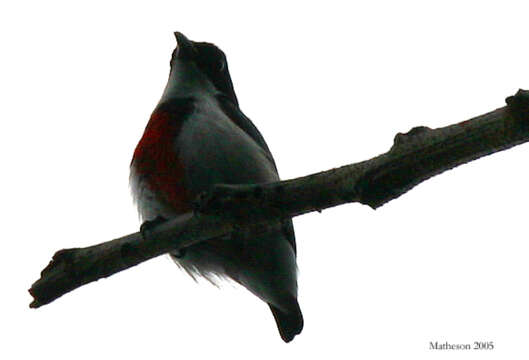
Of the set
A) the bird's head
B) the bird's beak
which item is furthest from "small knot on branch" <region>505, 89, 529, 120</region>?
the bird's beak

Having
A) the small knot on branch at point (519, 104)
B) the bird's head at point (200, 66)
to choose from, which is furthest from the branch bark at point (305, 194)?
the bird's head at point (200, 66)

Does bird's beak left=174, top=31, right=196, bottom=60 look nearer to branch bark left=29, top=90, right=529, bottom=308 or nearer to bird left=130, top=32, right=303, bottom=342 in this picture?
bird left=130, top=32, right=303, bottom=342

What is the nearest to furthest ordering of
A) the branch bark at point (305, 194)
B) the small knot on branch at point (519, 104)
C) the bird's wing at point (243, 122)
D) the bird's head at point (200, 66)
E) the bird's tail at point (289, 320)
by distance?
the small knot on branch at point (519, 104)
the branch bark at point (305, 194)
the bird's tail at point (289, 320)
the bird's wing at point (243, 122)
the bird's head at point (200, 66)

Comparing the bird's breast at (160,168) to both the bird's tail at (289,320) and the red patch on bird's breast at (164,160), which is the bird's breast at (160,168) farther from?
the bird's tail at (289,320)

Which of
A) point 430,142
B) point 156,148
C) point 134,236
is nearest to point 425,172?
point 430,142

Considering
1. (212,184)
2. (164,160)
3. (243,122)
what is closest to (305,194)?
(212,184)

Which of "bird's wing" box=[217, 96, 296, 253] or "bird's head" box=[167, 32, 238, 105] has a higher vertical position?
"bird's head" box=[167, 32, 238, 105]

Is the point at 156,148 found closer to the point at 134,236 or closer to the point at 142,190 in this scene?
the point at 142,190
